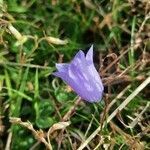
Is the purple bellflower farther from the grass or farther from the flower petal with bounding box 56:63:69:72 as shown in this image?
the grass

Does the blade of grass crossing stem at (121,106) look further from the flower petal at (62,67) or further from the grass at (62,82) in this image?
the flower petal at (62,67)

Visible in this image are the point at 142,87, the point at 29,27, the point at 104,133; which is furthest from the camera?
the point at 29,27

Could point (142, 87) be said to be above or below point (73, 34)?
below

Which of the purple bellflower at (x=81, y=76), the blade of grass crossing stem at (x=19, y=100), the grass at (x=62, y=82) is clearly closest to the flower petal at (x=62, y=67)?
the purple bellflower at (x=81, y=76)

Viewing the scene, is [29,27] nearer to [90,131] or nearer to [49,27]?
[49,27]

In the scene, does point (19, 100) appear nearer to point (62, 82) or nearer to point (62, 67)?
point (62, 82)

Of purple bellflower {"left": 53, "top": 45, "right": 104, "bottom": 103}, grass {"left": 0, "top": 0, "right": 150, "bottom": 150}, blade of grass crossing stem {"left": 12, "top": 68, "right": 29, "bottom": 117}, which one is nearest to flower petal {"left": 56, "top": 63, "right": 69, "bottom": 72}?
purple bellflower {"left": 53, "top": 45, "right": 104, "bottom": 103}

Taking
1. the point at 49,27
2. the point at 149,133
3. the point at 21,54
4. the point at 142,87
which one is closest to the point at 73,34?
the point at 49,27
